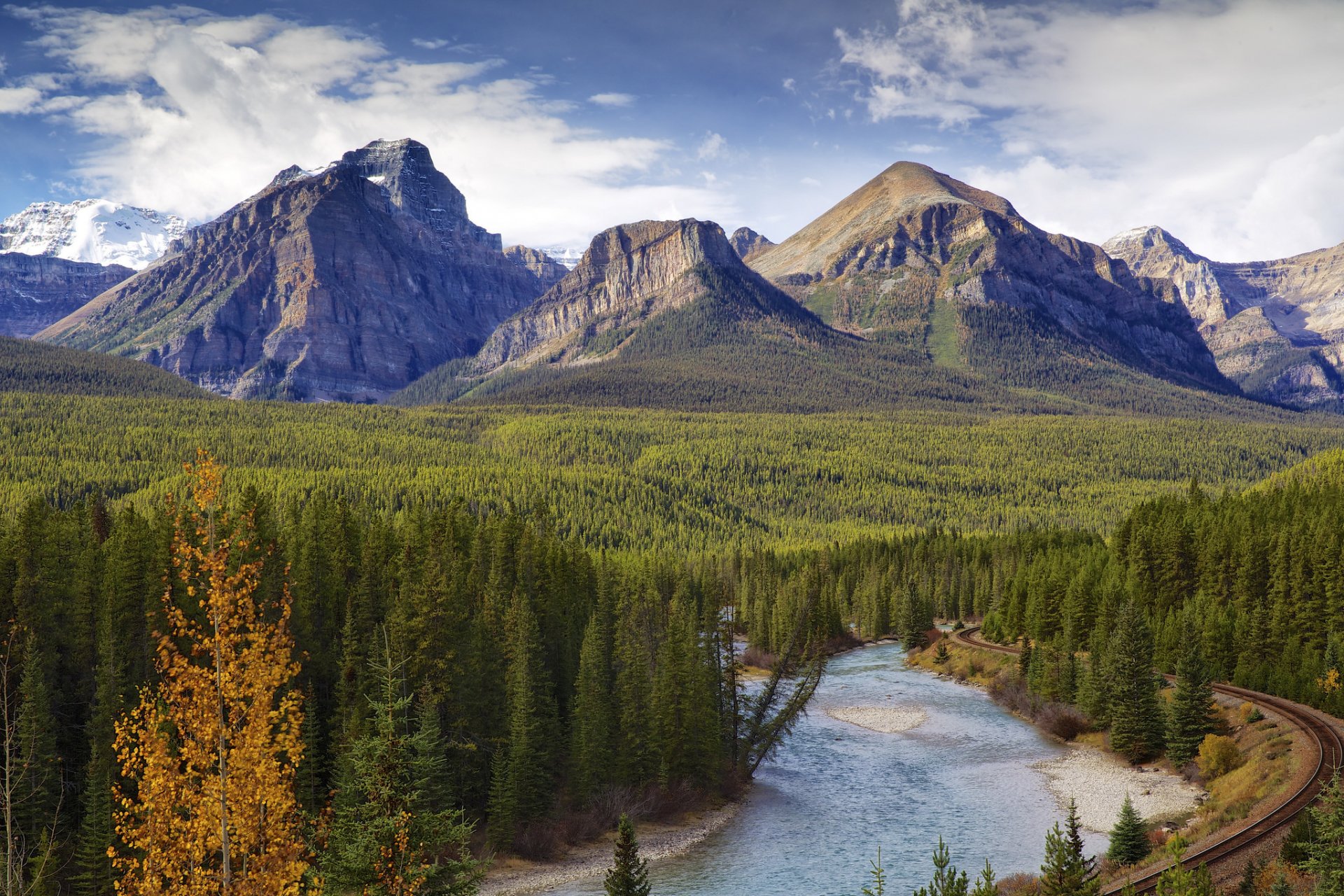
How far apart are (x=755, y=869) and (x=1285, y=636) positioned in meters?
54.3

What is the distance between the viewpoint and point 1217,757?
6362cm

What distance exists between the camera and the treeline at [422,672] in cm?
4959

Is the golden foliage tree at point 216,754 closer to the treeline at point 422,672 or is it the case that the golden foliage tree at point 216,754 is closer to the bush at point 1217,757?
the treeline at point 422,672

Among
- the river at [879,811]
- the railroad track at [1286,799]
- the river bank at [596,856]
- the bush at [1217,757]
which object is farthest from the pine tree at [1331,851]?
the river bank at [596,856]

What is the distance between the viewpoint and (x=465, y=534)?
8281cm

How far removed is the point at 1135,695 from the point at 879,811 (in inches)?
1023

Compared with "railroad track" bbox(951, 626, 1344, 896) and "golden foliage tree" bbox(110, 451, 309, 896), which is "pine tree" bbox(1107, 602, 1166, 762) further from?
"golden foliage tree" bbox(110, 451, 309, 896)

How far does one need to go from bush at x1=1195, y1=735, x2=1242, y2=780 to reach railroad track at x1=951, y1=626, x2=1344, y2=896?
4094 millimetres

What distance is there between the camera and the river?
52062mm

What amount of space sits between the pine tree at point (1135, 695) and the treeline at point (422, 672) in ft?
80.8

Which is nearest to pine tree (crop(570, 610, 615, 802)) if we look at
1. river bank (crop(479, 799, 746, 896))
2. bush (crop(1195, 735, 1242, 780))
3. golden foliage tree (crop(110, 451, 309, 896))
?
river bank (crop(479, 799, 746, 896))

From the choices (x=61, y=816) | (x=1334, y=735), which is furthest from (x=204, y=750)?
(x=1334, y=735)

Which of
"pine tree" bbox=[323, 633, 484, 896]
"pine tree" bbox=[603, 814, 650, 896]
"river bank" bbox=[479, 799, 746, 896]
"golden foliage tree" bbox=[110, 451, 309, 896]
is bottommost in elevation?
"river bank" bbox=[479, 799, 746, 896]

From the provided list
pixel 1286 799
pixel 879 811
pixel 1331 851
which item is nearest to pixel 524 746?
pixel 879 811
